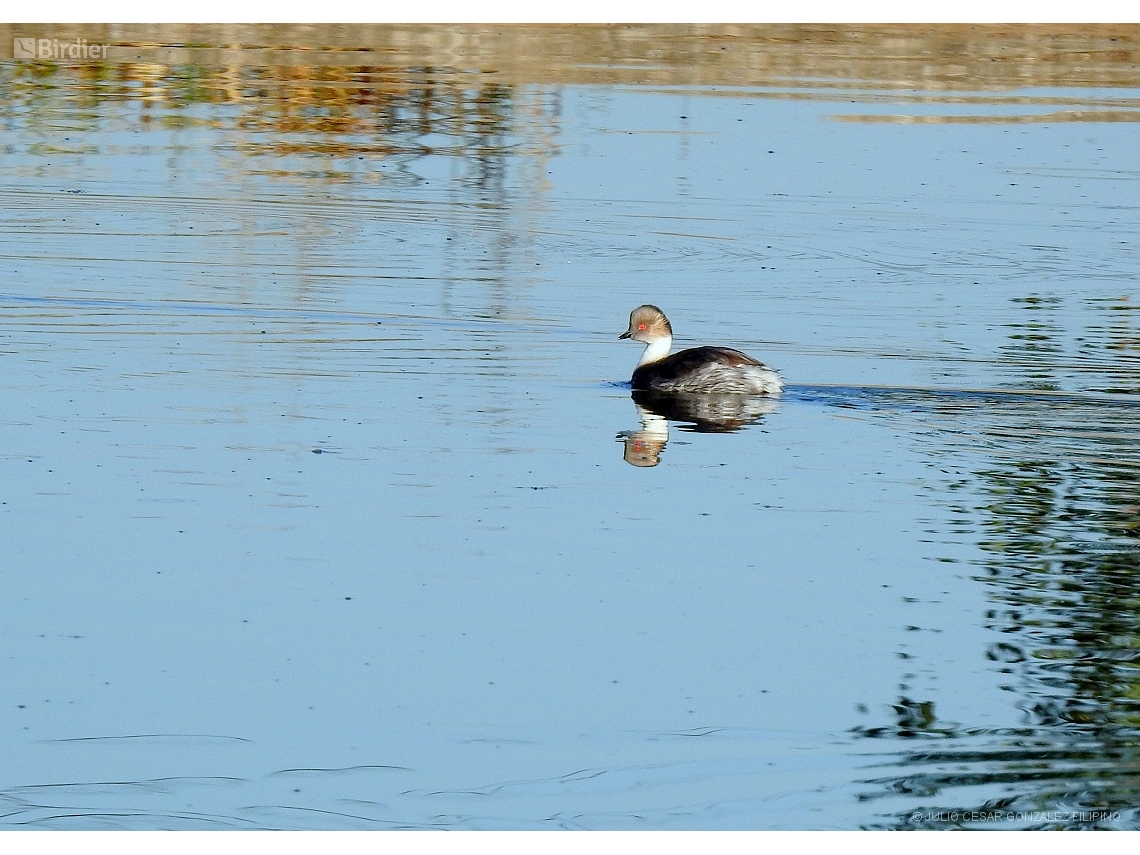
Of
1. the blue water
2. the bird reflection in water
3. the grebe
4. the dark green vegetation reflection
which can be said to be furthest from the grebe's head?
the dark green vegetation reflection

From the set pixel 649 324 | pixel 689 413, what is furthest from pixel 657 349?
pixel 689 413

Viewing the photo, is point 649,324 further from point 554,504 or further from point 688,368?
point 554,504

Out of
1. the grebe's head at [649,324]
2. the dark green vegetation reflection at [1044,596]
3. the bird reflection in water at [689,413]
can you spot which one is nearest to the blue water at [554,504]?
the dark green vegetation reflection at [1044,596]

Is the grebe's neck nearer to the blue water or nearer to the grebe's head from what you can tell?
the grebe's head

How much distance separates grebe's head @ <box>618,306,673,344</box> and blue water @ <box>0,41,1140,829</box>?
30 cm

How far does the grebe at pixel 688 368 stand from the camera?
1067 centimetres

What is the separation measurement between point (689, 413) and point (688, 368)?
1.00 feet

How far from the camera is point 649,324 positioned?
11.5 meters

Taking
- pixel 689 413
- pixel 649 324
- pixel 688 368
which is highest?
pixel 649 324

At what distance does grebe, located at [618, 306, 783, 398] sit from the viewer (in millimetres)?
10672

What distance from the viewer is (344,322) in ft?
40.2

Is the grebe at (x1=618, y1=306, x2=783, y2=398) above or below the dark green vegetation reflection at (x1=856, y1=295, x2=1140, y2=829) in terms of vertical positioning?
above

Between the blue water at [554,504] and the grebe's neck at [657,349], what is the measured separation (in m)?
0.21
